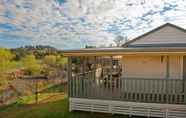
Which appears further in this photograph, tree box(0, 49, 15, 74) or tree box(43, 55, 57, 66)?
tree box(43, 55, 57, 66)

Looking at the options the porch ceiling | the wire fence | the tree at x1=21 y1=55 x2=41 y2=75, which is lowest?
the wire fence

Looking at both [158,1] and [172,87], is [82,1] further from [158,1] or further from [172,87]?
[172,87]

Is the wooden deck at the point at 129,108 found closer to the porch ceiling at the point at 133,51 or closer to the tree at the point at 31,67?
the porch ceiling at the point at 133,51

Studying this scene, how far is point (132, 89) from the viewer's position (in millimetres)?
9867

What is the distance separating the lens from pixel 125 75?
1109cm

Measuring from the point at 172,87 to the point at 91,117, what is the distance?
12.7 feet

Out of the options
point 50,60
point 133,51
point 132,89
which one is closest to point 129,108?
point 132,89

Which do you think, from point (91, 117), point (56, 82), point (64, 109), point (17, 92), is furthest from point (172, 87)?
point (56, 82)

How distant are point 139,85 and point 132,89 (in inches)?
15.0

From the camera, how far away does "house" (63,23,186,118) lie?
8922 mm

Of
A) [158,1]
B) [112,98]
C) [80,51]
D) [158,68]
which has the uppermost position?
[158,1]

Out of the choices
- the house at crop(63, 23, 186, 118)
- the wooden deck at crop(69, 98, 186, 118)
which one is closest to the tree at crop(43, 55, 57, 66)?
the house at crop(63, 23, 186, 118)

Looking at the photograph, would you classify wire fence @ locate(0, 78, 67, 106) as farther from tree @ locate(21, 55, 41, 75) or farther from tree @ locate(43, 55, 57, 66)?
tree @ locate(43, 55, 57, 66)

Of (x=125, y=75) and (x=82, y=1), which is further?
(x=82, y=1)
